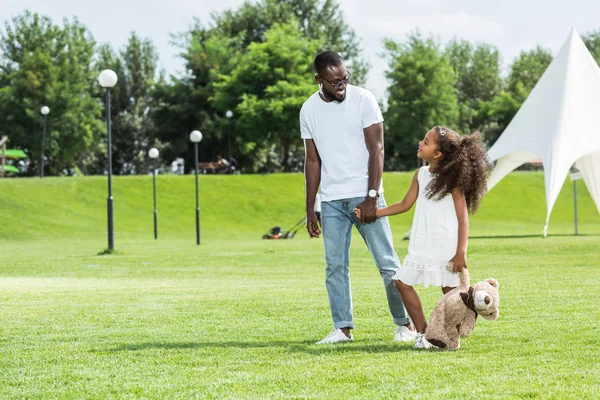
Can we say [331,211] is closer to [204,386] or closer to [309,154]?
[309,154]

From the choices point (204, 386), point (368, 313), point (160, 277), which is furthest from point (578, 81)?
point (204, 386)

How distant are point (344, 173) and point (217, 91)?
56.4 metres

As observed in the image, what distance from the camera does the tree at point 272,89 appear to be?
5781 cm

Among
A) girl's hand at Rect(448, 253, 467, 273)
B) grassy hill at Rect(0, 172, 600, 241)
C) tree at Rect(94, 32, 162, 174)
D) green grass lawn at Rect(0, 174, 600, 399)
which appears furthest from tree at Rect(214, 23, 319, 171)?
girl's hand at Rect(448, 253, 467, 273)

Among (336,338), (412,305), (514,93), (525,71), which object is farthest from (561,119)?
(525,71)

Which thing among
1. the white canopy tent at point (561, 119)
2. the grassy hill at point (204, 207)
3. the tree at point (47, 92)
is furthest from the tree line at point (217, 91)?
the white canopy tent at point (561, 119)

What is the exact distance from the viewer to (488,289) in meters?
5.97

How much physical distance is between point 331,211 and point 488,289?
1.27m

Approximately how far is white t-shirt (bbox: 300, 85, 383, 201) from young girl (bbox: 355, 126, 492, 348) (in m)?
0.36

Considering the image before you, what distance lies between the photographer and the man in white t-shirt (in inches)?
253

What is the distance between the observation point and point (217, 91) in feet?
204

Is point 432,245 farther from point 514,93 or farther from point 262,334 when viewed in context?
point 514,93

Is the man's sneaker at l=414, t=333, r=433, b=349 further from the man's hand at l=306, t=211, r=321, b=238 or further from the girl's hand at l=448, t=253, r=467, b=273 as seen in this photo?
the man's hand at l=306, t=211, r=321, b=238

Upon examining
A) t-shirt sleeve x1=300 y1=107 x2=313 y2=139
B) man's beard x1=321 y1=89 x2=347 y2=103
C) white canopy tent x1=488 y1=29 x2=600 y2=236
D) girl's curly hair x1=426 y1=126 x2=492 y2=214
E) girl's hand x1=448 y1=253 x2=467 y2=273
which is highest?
white canopy tent x1=488 y1=29 x2=600 y2=236
